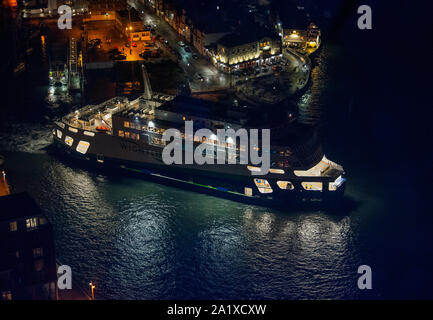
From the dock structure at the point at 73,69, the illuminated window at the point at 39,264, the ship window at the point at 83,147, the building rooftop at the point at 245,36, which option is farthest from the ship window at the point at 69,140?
the building rooftop at the point at 245,36

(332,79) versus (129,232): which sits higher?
(332,79)

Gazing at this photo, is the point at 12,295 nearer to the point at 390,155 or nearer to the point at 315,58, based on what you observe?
the point at 390,155

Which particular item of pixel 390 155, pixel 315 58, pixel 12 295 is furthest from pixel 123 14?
pixel 12 295

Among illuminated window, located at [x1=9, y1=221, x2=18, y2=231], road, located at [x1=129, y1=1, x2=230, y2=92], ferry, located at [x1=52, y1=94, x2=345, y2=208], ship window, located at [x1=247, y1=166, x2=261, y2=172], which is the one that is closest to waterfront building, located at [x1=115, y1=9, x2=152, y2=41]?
road, located at [x1=129, y1=1, x2=230, y2=92]

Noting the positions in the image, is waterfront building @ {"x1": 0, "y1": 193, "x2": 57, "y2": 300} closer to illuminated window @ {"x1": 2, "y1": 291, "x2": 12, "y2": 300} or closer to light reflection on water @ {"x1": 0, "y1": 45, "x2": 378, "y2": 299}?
illuminated window @ {"x1": 2, "y1": 291, "x2": 12, "y2": 300}

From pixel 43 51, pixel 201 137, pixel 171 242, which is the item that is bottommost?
pixel 171 242

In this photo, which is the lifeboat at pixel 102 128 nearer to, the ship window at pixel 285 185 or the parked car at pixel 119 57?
the ship window at pixel 285 185
